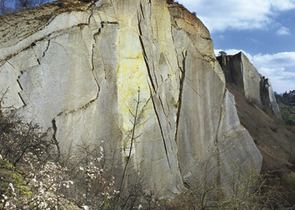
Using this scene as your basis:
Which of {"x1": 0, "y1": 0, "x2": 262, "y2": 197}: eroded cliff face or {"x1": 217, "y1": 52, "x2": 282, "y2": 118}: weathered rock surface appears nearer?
{"x1": 0, "y1": 0, "x2": 262, "y2": 197}: eroded cliff face

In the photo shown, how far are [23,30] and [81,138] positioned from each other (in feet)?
11.4

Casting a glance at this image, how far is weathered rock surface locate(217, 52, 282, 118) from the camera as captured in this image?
2395 cm

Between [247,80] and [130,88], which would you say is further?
[247,80]

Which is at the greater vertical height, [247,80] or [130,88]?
[247,80]

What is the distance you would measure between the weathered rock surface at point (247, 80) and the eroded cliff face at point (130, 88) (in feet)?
52.4

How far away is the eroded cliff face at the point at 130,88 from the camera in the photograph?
612 cm

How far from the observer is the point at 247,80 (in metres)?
24.5

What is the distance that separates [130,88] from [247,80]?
20.9 metres

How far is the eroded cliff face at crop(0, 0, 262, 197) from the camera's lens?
20.1ft

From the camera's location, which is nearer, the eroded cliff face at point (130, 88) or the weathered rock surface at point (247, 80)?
the eroded cliff face at point (130, 88)

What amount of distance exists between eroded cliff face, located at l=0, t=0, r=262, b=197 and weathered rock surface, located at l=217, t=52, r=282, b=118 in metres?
16.0

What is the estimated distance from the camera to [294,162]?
14.1 m

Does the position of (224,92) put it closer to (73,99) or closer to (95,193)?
(73,99)

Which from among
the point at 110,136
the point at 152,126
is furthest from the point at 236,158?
the point at 110,136
